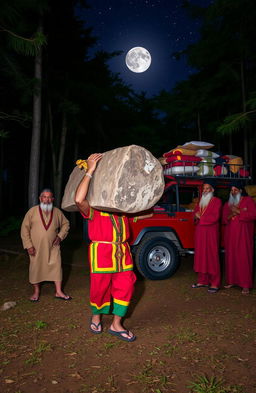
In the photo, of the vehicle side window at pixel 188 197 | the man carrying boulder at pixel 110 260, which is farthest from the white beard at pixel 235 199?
the man carrying boulder at pixel 110 260

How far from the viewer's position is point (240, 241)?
5.79 metres

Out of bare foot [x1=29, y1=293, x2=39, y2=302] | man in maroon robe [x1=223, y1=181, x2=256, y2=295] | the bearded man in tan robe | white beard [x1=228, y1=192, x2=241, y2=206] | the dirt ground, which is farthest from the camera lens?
white beard [x1=228, y1=192, x2=241, y2=206]

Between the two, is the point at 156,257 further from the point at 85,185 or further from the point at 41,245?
the point at 85,185

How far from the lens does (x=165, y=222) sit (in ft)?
21.9

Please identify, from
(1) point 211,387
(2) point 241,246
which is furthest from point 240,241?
(1) point 211,387

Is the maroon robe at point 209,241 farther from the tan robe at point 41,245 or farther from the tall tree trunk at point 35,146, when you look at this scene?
the tall tree trunk at point 35,146

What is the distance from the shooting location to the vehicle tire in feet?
21.2

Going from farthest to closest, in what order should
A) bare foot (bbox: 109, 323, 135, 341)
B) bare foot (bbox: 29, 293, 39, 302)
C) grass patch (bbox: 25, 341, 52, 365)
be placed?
bare foot (bbox: 29, 293, 39, 302) < bare foot (bbox: 109, 323, 135, 341) < grass patch (bbox: 25, 341, 52, 365)

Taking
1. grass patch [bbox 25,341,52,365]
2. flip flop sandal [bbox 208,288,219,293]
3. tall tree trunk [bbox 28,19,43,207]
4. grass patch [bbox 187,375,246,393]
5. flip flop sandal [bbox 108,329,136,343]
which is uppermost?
tall tree trunk [bbox 28,19,43,207]

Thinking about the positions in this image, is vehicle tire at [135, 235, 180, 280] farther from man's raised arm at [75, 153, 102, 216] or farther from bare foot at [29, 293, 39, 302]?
man's raised arm at [75, 153, 102, 216]

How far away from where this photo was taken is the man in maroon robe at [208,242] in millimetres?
5777

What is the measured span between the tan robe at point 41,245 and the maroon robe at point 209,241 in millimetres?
2701

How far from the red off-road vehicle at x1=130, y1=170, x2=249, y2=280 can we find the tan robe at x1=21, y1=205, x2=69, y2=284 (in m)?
1.81

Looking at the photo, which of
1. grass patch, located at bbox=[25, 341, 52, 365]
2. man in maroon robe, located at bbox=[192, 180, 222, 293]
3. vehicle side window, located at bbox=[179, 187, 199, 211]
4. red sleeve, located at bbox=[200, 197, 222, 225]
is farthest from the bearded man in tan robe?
vehicle side window, located at bbox=[179, 187, 199, 211]
